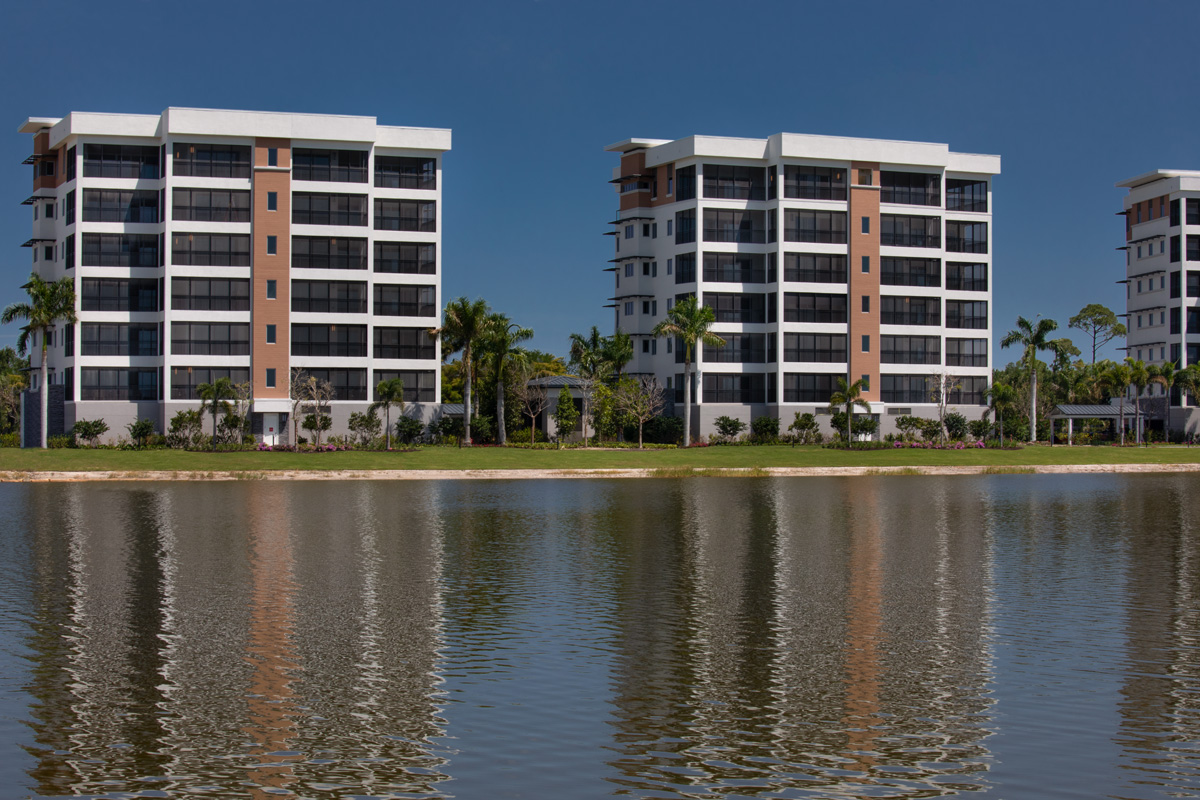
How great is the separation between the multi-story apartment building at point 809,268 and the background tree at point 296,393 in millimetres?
30867

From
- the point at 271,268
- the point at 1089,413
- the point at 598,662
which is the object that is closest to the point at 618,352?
the point at 271,268

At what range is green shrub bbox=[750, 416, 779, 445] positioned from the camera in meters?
89.8

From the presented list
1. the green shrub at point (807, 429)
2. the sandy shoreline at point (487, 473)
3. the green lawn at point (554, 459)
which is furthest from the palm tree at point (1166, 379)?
the green shrub at point (807, 429)

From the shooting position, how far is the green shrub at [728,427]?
89.2m

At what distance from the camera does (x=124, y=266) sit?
8444 centimetres

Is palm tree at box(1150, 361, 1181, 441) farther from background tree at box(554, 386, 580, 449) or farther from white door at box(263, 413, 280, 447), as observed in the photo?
white door at box(263, 413, 280, 447)

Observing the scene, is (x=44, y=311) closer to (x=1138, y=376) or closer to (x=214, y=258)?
(x=214, y=258)

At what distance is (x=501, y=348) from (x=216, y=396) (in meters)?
20.8

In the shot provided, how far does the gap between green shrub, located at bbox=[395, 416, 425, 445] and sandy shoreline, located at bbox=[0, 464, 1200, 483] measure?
18.4 meters

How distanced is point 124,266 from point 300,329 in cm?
1388

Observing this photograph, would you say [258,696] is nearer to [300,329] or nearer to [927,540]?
[927,540]

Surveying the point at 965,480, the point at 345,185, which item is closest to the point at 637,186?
the point at 345,185

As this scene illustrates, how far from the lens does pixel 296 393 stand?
3223 inches

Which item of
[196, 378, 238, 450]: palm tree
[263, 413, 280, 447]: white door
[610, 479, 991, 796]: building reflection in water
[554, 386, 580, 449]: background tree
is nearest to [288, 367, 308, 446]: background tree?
[263, 413, 280, 447]: white door
